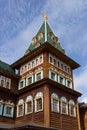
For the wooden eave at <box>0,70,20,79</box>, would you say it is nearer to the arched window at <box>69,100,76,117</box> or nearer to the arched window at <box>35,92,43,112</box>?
the arched window at <box>35,92,43,112</box>

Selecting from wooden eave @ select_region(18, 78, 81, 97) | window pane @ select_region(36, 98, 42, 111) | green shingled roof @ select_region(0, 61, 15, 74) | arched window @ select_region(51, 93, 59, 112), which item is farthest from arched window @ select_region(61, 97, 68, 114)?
green shingled roof @ select_region(0, 61, 15, 74)

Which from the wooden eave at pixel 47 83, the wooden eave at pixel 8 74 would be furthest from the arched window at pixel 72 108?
the wooden eave at pixel 8 74

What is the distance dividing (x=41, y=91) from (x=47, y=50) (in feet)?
21.5

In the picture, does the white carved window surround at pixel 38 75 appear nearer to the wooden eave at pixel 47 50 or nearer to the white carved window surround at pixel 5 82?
the wooden eave at pixel 47 50

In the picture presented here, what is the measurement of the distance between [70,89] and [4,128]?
11413 mm

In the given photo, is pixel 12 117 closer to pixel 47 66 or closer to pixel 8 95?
pixel 8 95

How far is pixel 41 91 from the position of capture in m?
25.5

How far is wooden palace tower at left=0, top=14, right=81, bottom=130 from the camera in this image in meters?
24.4

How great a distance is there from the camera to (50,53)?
28.8 meters

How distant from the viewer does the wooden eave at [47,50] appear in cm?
2783

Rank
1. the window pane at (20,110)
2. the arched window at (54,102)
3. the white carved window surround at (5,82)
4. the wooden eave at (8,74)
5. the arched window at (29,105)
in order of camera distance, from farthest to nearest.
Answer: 1. the wooden eave at (8,74)
2. the white carved window surround at (5,82)
3. the window pane at (20,110)
4. the arched window at (29,105)
5. the arched window at (54,102)

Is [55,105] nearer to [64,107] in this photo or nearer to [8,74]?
[64,107]

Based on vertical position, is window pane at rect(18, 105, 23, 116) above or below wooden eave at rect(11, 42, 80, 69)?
below

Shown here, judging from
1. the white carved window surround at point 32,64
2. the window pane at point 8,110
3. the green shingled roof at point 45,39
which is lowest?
the window pane at point 8,110
